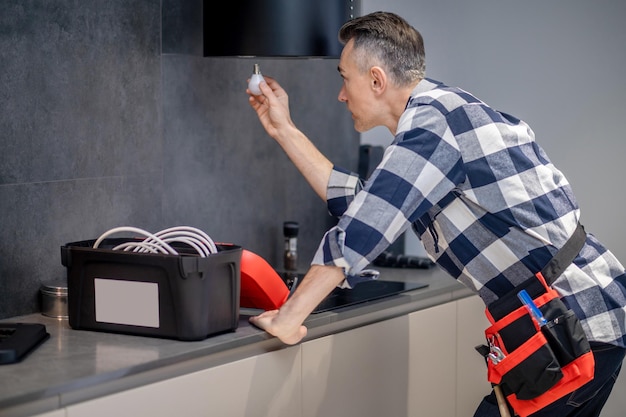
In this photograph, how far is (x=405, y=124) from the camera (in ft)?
6.38

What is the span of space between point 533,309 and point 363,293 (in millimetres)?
735

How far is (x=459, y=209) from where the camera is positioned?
2006 mm

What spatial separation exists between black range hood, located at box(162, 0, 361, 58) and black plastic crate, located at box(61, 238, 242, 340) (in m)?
0.65

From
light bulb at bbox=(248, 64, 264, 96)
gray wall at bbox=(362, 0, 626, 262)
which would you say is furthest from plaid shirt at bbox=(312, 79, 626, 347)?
gray wall at bbox=(362, 0, 626, 262)

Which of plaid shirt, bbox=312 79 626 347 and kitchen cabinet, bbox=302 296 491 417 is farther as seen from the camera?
kitchen cabinet, bbox=302 296 491 417


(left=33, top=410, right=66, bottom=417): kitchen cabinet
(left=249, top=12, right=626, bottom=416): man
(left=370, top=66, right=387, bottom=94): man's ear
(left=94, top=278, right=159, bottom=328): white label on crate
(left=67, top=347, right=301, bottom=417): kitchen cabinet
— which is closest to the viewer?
(left=33, top=410, right=66, bottom=417): kitchen cabinet

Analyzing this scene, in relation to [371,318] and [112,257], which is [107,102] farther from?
[371,318]

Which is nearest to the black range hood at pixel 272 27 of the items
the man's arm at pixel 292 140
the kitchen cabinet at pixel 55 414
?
the man's arm at pixel 292 140

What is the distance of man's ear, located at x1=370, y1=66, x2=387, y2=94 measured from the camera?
2158mm

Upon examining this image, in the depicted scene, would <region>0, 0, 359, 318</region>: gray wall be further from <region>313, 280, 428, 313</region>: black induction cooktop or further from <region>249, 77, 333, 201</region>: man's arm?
<region>313, 280, 428, 313</region>: black induction cooktop

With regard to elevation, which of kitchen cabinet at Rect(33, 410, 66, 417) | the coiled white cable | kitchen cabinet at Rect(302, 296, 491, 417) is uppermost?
the coiled white cable

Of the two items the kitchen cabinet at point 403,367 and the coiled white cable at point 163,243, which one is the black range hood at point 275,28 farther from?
the kitchen cabinet at point 403,367

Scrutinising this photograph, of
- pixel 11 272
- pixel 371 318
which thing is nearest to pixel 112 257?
pixel 11 272

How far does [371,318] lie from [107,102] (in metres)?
0.90
